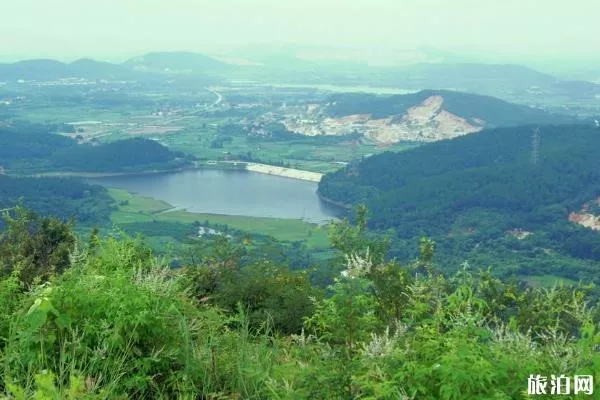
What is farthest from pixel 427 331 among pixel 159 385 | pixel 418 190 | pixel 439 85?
pixel 439 85

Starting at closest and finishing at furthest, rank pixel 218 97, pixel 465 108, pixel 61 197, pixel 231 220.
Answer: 1. pixel 231 220
2. pixel 61 197
3. pixel 465 108
4. pixel 218 97

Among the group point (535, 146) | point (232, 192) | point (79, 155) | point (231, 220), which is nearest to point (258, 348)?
point (231, 220)

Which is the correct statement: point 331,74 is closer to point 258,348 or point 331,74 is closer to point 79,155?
point 79,155

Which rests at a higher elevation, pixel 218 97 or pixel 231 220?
pixel 218 97

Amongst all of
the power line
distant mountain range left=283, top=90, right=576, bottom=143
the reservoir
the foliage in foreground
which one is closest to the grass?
the reservoir

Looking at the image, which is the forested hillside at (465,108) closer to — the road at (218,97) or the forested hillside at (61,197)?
the road at (218,97)

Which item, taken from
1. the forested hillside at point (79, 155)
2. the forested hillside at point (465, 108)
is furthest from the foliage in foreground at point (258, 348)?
the forested hillside at point (465, 108)
